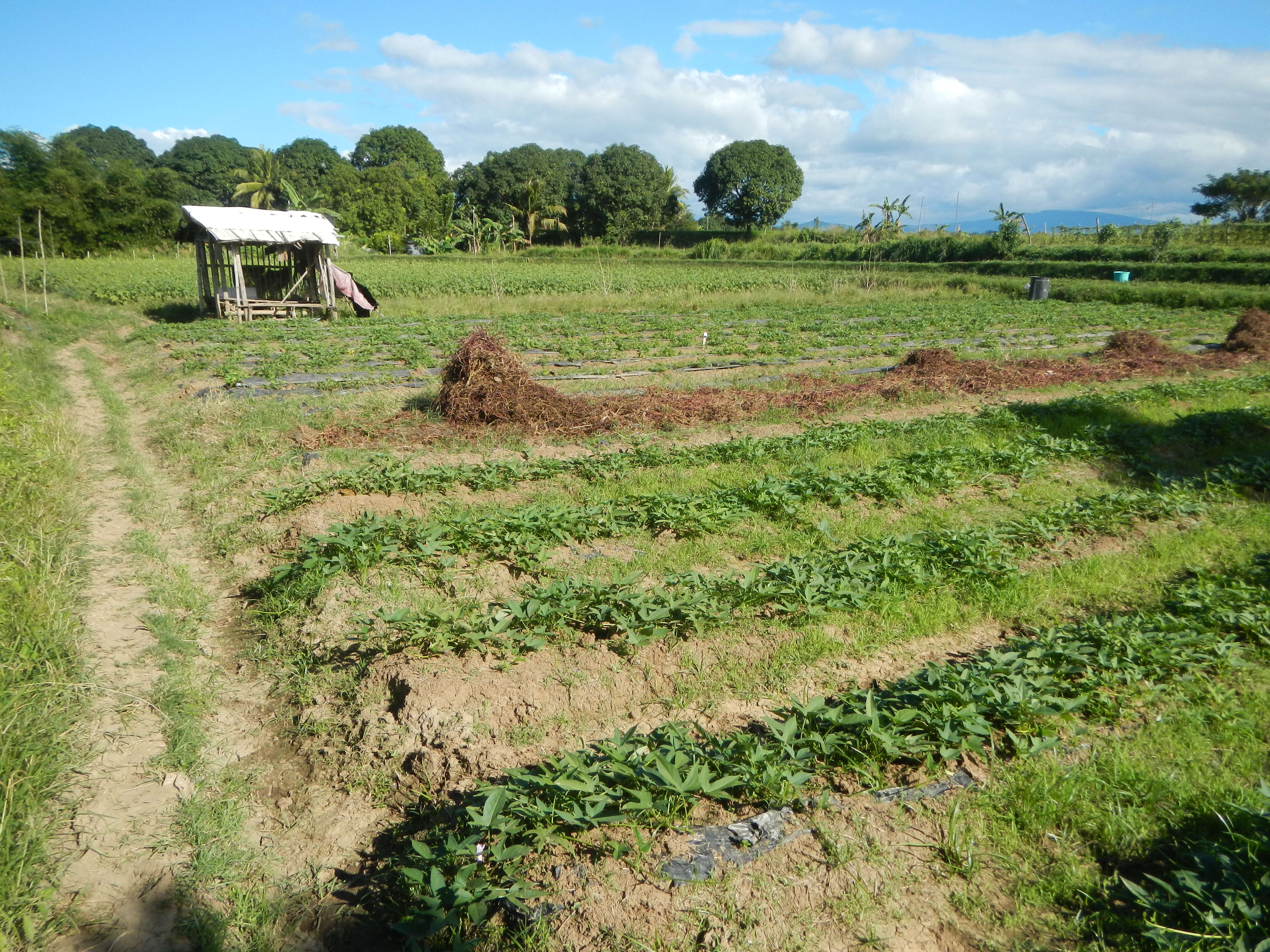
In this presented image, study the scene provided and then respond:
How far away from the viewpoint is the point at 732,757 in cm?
320

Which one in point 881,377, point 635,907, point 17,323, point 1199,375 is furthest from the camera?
point 17,323

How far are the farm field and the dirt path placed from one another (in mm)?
20

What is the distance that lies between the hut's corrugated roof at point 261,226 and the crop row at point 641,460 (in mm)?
15012

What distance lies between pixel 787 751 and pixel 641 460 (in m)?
5.05

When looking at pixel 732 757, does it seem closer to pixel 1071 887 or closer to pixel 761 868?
pixel 761 868

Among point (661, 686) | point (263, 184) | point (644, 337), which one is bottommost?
point (661, 686)

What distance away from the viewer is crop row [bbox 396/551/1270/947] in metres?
2.77

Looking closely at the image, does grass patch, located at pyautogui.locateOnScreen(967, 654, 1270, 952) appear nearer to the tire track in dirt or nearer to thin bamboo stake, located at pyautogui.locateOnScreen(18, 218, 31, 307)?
the tire track in dirt

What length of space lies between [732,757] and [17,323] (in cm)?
1917

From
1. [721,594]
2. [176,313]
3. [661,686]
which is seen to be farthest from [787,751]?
[176,313]

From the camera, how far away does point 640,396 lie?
10.7 m

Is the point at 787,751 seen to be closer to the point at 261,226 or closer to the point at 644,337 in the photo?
the point at 644,337

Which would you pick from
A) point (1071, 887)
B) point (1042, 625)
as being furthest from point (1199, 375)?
point (1071, 887)

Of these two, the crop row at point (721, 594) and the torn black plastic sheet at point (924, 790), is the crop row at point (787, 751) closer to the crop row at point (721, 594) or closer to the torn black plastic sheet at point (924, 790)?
the torn black plastic sheet at point (924, 790)
